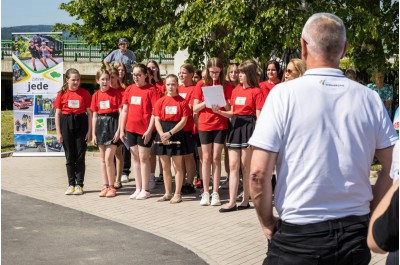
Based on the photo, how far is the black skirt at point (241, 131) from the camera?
1070 centimetres

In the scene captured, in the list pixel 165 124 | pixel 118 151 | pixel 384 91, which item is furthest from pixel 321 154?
pixel 384 91

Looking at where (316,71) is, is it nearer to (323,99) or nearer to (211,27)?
(323,99)

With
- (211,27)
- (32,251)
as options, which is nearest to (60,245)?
(32,251)

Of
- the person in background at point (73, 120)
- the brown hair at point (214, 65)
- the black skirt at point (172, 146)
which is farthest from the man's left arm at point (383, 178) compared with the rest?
the person in background at point (73, 120)

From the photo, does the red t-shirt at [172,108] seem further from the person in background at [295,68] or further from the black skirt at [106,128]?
the person in background at [295,68]

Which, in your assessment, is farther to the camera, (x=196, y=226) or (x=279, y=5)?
(x=279, y=5)

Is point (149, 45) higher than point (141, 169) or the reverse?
higher

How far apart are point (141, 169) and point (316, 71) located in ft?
27.5

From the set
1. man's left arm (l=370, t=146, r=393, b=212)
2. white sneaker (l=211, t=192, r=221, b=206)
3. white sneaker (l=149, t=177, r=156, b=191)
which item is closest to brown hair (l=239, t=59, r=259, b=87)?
white sneaker (l=211, t=192, r=221, b=206)

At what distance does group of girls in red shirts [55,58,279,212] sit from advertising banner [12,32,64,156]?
5.81 meters

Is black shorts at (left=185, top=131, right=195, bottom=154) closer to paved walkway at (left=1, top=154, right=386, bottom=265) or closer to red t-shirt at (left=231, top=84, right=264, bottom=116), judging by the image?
paved walkway at (left=1, top=154, right=386, bottom=265)

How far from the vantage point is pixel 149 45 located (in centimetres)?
1903

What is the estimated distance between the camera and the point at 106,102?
12.2m

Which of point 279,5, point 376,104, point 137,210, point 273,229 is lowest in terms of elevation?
point 137,210
